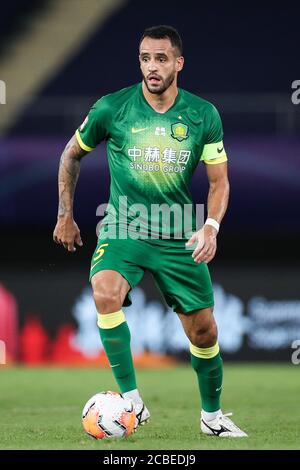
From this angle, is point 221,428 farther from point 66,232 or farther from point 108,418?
point 66,232

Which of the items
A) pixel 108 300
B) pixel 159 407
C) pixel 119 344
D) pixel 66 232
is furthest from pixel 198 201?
pixel 108 300

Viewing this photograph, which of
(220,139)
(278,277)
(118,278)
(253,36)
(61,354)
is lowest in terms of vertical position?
(61,354)

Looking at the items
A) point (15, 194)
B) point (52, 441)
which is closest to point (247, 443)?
point (52, 441)

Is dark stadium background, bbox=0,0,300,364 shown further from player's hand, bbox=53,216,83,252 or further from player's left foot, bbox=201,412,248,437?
player's hand, bbox=53,216,83,252

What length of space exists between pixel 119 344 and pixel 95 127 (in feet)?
4.12

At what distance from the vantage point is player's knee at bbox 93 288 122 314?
236 inches

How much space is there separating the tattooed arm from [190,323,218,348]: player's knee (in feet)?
2.79

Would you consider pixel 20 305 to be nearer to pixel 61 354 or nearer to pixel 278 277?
pixel 61 354

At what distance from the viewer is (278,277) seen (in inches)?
520

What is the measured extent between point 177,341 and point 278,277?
1.45m

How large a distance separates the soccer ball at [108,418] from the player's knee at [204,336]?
0.60m

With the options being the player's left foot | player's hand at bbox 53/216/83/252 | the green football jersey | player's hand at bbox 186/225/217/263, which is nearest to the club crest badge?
the green football jersey

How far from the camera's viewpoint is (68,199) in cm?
634

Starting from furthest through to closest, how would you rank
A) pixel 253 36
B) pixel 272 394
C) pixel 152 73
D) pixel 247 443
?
pixel 253 36
pixel 272 394
pixel 152 73
pixel 247 443
